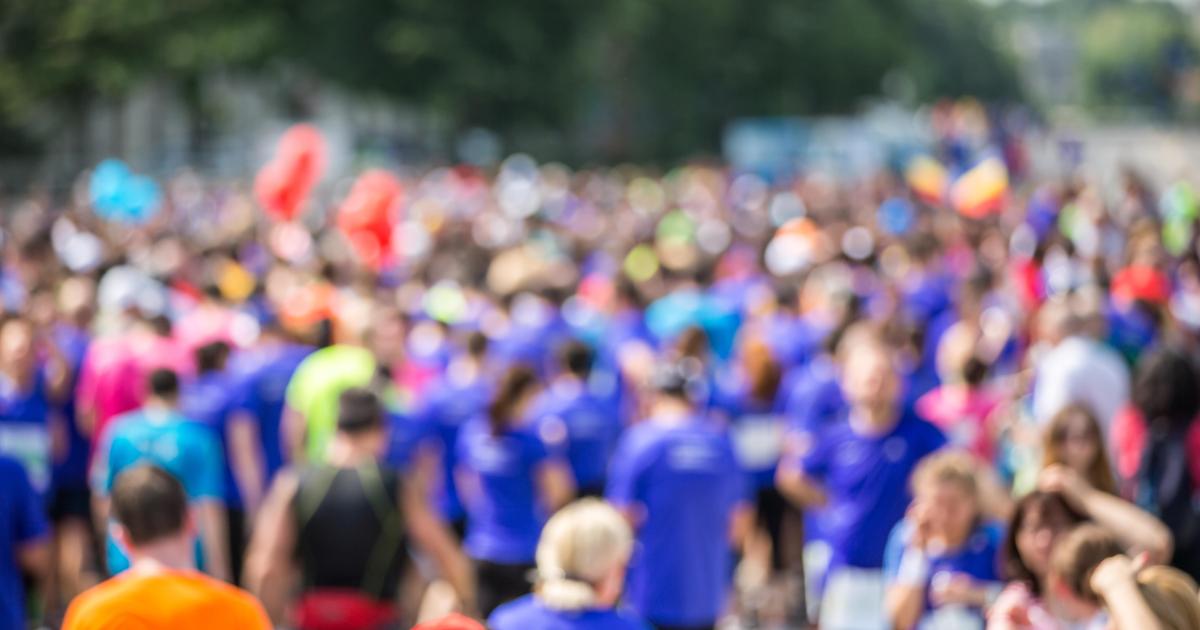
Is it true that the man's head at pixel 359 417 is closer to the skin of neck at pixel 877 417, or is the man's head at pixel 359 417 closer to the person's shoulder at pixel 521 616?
the person's shoulder at pixel 521 616

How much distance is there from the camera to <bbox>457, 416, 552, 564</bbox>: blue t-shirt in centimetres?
752

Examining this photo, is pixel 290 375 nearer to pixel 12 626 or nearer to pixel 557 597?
pixel 12 626

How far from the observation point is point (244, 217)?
730 inches

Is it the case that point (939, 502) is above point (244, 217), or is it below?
below

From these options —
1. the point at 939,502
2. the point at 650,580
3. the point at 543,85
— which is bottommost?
the point at 650,580

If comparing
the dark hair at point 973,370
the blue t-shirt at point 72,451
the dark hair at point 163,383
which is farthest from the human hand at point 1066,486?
the blue t-shirt at point 72,451

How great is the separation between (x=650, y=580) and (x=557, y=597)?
7.61 feet

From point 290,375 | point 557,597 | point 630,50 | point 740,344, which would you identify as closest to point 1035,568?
point 557,597

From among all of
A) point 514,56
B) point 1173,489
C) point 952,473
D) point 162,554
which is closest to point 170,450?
point 162,554

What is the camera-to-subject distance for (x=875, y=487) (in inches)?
262

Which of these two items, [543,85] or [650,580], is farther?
[543,85]

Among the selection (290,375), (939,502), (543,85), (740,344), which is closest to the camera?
(939,502)

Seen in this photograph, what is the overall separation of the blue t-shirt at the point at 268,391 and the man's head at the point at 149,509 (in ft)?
12.7

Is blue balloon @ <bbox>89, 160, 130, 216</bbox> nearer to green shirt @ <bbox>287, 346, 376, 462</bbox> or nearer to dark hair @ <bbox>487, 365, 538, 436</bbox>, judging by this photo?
green shirt @ <bbox>287, 346, 376, 462</bbox>
